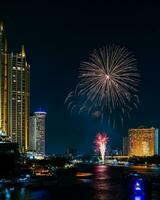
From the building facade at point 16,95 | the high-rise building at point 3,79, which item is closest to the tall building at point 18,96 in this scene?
the building facade at point 16,95

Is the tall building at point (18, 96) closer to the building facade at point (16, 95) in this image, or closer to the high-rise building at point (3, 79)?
the building facade at point (16, 95)

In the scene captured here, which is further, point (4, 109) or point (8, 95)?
point (8, 95)

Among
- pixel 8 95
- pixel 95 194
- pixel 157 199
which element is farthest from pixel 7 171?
pixel 8 95

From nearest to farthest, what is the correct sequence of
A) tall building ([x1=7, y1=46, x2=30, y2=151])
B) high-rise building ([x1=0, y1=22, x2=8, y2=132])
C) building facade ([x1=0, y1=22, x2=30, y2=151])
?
high-rise building ([x1=0, y1=22, x2=8, y2=132])
building facade ([x1=0, y1=22, x2=30, y2=151])
tall building ([x1=7, y1=46, x2=30, y2=151])

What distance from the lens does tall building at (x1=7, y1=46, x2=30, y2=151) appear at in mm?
104750

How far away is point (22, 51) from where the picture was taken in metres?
112

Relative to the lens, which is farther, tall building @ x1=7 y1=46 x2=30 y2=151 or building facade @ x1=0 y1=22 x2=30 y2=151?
tall building @ x1=7 y1=46 x2=30 y2=151

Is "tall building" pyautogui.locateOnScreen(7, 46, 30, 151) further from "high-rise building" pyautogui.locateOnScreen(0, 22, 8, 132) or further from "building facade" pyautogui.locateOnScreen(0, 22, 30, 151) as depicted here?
"high-rise building" pyautogui.locateOnScreen(0, 22, 8, 132)

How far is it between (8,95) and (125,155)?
7969 cm

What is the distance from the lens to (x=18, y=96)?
348 ft

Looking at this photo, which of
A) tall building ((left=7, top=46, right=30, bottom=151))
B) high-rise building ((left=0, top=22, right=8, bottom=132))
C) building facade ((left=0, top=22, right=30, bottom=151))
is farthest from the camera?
tall building ((left=7, top=46, right=30, bottom=151))

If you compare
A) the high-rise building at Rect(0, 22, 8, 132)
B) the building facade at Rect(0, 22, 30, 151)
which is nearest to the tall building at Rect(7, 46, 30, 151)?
the building facade at Rect(0, 22, 30, 151)

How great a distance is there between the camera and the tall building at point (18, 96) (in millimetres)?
104750

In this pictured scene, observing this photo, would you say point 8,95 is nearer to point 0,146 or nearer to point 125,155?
point 0,146
